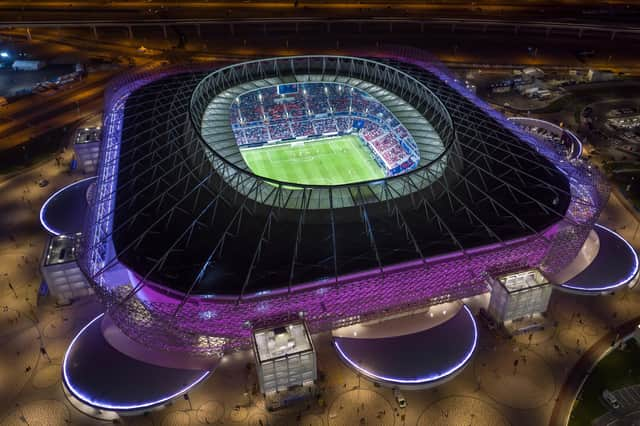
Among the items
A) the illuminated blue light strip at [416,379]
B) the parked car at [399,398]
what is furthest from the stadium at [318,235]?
the parked car at [399,398]

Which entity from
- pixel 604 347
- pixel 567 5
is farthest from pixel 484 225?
pixel 567 5

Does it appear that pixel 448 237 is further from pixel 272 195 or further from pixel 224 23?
pixel 224 23

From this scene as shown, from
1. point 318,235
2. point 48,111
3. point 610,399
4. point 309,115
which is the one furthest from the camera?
point 48,111

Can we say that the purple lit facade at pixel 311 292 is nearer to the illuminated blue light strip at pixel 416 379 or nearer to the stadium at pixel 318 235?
the stadium at pixel 318 235

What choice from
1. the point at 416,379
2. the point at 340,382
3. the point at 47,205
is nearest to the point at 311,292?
the point at 340,382

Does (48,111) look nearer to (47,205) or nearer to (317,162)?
(47,205)

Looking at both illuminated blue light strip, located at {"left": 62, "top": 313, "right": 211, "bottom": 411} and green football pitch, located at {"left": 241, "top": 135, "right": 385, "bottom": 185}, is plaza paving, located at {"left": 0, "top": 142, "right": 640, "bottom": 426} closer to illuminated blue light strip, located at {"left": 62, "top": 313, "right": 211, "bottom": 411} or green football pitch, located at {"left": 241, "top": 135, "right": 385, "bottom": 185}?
illuminated blue light strip, located at {"left": 62, "top": 313, "right": 211, "bottom": 411}

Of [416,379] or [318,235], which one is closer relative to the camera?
Result: [416,379]
